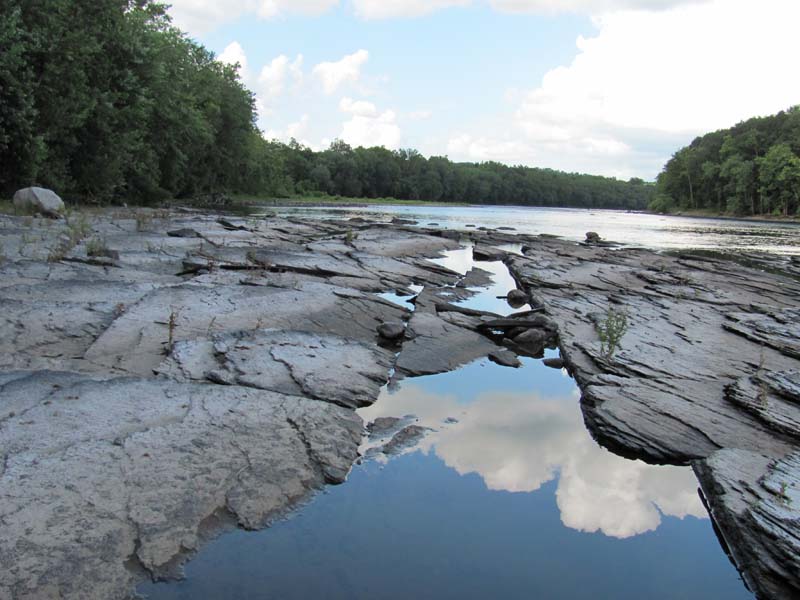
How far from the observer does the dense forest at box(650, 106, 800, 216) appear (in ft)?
260

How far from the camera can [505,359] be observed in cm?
790

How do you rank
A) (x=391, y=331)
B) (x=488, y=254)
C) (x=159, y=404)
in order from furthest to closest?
(x=488, y=254), (x=391, y=331), (x=159, y=404)

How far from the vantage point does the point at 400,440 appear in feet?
17.3

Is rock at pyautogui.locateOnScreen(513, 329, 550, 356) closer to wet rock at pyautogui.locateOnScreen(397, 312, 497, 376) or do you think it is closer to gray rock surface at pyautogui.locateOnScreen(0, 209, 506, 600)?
wet rock at pyautogui.locateOnScreen(397, 312, 497, 376)

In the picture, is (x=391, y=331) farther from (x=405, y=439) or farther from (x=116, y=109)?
(x=116, y=109)

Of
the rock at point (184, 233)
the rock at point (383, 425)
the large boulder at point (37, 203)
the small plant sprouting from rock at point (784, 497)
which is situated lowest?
the rock at point (383, 425)

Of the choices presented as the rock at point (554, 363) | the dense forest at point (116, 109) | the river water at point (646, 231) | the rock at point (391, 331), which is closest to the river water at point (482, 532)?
the rock at point (554, 363)

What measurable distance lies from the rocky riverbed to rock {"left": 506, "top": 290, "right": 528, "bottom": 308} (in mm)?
Result: 145

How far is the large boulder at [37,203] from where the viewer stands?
725 inches

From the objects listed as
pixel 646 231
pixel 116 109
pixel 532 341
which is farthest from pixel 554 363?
pixel 646 231

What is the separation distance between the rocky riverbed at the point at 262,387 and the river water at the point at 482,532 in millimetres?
188

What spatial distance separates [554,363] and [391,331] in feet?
7.57

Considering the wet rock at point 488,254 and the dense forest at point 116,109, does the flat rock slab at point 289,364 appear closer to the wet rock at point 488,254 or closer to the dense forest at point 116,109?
the wet rock at point 488,254

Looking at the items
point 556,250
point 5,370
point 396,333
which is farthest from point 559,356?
point 556,250
